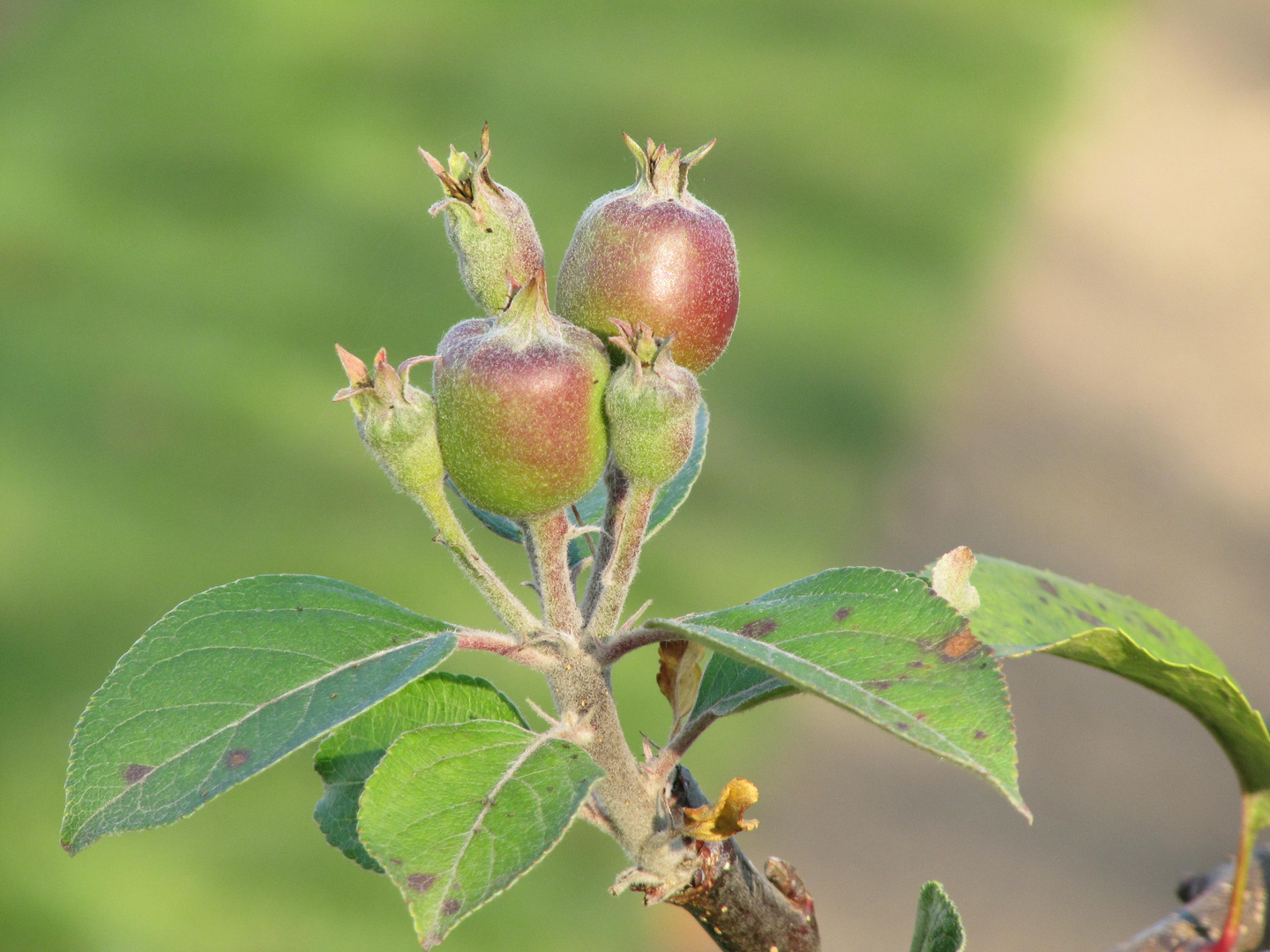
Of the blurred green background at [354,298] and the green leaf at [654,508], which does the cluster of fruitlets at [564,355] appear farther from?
the blurred green background at [354,298]

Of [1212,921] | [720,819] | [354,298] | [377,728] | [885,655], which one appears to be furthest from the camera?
[354,298]

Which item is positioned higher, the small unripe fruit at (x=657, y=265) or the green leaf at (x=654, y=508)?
the small unripe fruit at (x=657, y=265)

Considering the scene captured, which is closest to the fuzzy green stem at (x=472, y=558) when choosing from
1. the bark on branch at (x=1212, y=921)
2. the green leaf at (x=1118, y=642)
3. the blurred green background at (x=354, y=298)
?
the green leaf at (x=1118, y=642)

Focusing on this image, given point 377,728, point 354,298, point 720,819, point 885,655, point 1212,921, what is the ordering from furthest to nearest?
point 354,298 < point 1212,921 < point 377,728 < point 720,819 < point 885,655

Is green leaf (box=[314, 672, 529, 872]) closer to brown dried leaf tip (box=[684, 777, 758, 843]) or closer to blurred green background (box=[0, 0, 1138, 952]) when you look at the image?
brown dried leaf tip (box=[684, 777, 758, 843])

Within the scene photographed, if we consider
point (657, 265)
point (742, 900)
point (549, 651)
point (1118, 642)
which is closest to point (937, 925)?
point (742, 900)

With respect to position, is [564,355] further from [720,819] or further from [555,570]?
[720,819]
